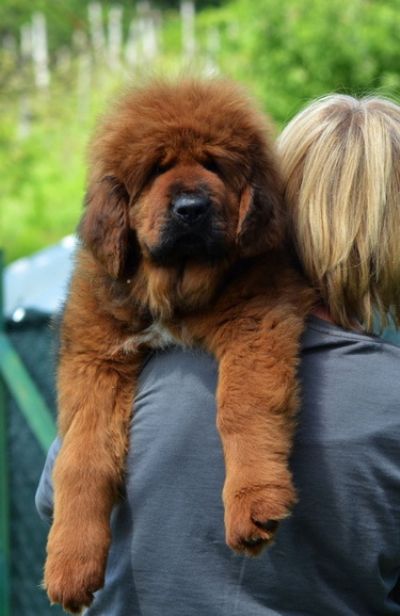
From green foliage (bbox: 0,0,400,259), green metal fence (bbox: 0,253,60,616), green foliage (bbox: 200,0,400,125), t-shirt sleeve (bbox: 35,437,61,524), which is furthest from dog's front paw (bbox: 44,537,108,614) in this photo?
green foliage (bbox: 200,0,400,125)

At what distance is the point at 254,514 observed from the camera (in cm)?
251

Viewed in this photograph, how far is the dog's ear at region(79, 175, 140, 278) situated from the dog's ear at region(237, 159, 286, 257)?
0.31m

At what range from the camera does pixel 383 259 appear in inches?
110

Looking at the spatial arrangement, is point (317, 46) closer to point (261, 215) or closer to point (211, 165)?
point (211, 165)

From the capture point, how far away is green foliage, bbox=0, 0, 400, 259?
9664mm

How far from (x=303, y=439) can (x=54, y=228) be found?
1341cm

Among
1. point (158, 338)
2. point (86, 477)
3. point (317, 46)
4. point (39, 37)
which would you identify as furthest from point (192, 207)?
point (39, 37)

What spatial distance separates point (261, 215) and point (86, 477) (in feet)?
2.53

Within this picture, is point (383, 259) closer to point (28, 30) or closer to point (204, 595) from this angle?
point (204, 595)

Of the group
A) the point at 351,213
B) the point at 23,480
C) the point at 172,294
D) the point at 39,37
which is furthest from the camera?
the point at 39,37

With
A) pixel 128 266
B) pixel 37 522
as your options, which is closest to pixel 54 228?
pixel 37 522

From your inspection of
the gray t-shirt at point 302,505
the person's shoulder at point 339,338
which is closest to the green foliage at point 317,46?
the person's shoulder at point 339,338

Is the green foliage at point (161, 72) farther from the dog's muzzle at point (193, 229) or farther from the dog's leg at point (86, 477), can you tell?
the dog's leg at point (86, 477)

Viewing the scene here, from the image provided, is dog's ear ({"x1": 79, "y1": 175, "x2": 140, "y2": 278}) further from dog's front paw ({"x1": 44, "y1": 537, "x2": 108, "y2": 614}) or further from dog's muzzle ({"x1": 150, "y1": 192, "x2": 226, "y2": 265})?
dog's front paw ({"x1": 44, "y1": 537, "x2": 108, "y2": 614})
